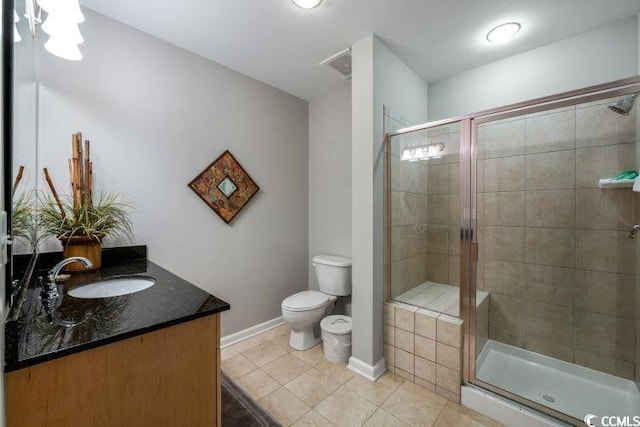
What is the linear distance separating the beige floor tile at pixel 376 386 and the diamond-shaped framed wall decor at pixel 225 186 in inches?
63.1

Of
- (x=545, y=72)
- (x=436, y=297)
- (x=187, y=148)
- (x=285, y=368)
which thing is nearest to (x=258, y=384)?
(x=285, y=368)

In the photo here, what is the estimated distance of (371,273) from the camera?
1892mm

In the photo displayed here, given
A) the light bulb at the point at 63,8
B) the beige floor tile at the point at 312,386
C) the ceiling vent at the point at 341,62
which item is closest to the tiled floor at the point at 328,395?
the beige floor tile at the point at 312,386

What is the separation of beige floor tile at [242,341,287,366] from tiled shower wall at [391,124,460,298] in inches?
43.0

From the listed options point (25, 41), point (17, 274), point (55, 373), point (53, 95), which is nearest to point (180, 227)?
point (17, 274)

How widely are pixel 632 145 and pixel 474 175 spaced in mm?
959

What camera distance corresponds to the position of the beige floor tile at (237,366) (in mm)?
1951

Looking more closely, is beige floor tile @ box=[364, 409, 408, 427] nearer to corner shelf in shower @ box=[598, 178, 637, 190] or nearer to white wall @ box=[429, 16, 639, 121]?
corner shelf in shower @ box=[598, 178, 637, 190]

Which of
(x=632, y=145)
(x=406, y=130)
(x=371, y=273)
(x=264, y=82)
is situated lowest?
(x=371, y=273)

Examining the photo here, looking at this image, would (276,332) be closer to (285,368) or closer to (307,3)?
(285,368)

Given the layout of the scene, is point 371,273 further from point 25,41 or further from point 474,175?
point 25,41

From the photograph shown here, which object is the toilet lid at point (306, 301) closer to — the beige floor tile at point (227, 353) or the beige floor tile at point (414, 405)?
the beige floor tile at point (227, 353)

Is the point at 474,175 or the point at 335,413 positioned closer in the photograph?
the point at 335,413

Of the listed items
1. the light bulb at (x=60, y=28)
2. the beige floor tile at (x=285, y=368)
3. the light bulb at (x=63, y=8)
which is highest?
the light bulb at (x=63, y=8)
